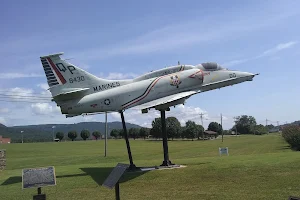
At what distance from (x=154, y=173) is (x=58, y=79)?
7.75 m

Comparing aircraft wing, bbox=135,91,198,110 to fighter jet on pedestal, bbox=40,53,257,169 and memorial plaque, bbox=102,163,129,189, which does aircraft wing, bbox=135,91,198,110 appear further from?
memorial plaque, bbox=102,163,129,189

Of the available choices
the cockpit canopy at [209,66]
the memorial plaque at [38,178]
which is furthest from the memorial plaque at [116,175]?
the cockpit canopy at [209,66]

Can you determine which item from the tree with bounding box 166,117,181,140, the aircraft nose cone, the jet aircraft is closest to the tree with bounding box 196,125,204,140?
the tree with bounding box 166,117,181,140

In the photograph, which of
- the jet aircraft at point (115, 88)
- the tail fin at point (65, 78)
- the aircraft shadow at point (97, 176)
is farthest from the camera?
the jet aircraft at point (115, 88)

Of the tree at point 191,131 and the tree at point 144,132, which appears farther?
the tree at point 144,132

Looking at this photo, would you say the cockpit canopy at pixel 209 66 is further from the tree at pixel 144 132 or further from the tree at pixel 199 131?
the tree at pixel 144 132

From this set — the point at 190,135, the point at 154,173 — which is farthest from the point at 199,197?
the point at 190,135

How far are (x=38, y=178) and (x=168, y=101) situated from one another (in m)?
10.2

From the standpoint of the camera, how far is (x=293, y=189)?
1302cm

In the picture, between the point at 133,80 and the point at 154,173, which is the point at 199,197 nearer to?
the point at 154,173

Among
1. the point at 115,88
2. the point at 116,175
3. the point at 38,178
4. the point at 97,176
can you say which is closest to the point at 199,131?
the point at 115,88

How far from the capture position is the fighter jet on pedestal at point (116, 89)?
20078mm

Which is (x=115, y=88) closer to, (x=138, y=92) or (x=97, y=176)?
(x=138, y=92)

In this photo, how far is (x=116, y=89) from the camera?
67.8ft
